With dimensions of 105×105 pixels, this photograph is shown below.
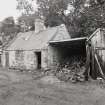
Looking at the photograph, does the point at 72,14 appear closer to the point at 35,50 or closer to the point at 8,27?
the point at 35,50

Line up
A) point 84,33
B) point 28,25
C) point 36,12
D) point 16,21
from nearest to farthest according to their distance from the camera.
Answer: point 84,33
point 36,12
point 28,25
point 16,21

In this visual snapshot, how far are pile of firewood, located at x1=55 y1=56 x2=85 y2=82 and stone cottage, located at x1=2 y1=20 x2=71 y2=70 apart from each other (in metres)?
1.44

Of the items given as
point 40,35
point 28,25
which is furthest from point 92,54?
point 28,25

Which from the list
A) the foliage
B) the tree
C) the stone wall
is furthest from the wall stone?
the tree

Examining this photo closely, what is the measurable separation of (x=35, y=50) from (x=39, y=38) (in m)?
2.01

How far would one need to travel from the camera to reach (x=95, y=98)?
7766 millimetres

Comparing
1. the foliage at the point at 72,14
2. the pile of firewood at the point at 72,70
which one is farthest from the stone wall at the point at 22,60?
the foliage at the point at 72,14

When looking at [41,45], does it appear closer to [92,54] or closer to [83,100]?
[92,54]

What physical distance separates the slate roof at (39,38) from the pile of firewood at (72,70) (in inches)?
108

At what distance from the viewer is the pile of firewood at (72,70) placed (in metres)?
12.1

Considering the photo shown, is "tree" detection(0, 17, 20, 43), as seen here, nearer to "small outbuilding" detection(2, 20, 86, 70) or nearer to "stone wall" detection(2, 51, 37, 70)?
"small outbuilding" detection(2, 20, 86, 70)

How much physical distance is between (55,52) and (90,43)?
5.44 m

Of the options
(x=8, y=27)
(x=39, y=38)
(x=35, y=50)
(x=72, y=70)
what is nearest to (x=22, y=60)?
(x=35, y=50)

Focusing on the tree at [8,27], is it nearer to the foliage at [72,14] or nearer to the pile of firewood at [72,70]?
the foliage at [72,14]
